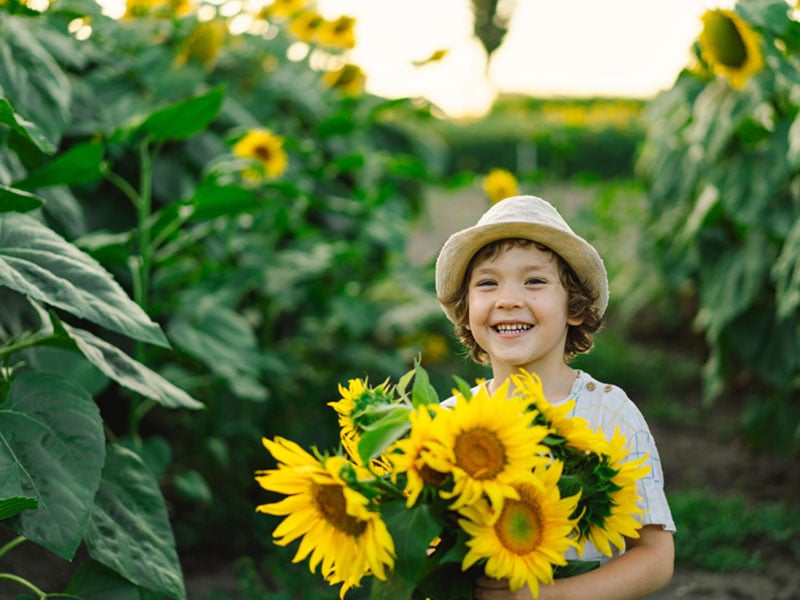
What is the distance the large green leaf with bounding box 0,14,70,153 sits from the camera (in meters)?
2.17

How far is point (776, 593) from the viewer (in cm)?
298

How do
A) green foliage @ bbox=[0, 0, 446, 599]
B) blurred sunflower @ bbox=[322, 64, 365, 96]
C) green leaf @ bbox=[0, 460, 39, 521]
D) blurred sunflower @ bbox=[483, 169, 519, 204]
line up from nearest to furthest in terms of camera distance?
green leaf @ bbox=[0, 460, 39, 521] < green foliage @ bbox=[0, 0, 446, 599] < blurred sunflower @ bbox=[483, 169, 519, 204] < blurred sunflower @ bbox=[322, 64, 365, 96]

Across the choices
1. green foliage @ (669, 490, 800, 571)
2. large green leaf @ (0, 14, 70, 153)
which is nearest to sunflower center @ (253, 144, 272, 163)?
large green leaf @ (0, 14, 70, 153)

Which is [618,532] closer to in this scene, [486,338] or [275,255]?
[486,338]

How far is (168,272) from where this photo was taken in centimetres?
289

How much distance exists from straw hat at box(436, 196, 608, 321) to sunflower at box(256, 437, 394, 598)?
44cm

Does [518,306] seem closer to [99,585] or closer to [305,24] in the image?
[99,585]

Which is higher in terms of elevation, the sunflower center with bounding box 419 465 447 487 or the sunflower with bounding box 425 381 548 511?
the sunflower with bounding box 425 381 548 511

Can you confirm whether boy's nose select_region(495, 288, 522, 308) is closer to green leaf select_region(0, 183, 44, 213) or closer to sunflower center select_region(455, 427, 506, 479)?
sunflower center select_region(455, 427, 506, 479)

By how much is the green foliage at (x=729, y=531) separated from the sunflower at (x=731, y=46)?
1.44 m

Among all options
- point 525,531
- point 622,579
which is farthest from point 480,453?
point 622,579

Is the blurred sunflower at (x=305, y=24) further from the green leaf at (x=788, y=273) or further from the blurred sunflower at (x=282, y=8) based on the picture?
the green leaf at (x=788, y=273)

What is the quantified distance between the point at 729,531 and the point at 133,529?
2.25 metres

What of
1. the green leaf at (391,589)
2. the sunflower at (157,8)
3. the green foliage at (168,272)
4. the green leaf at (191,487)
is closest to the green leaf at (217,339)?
the green foliage at (168,272)
